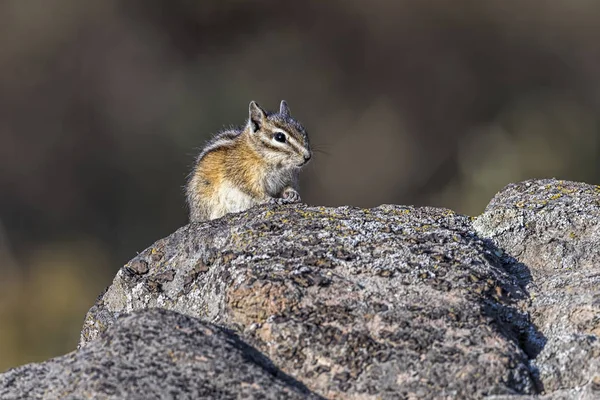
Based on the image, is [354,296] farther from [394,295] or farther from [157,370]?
[157,370]

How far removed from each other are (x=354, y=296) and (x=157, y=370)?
1.00 m

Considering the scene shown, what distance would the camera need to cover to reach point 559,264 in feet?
16.3

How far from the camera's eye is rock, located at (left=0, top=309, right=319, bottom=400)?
348cm

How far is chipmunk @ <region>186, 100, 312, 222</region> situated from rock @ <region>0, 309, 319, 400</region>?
4.47 m

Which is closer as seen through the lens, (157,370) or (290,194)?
(157,370)

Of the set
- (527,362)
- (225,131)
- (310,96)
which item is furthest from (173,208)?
(527,362)

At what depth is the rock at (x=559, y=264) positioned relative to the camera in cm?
386

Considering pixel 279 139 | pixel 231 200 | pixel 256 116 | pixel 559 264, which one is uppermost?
pixel 256 116

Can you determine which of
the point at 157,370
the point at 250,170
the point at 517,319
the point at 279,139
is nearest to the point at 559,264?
the point at 517,319

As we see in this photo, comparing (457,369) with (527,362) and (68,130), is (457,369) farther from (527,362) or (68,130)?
(68,130)

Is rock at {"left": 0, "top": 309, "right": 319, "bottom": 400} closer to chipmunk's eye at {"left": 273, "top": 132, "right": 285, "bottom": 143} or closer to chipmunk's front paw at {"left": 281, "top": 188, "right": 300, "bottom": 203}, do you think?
chipmunk's front paw at {"left": 281, "top": 188, "right": 300, "bottom": 203}

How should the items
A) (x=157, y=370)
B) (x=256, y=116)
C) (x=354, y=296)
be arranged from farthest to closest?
1. (x=256, y=116)
2. (x=354, y=296)
3. (x=157, y=370)

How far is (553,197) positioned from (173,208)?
39.9 ft

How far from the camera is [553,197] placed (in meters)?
5.54
